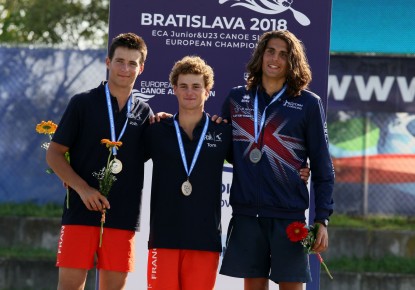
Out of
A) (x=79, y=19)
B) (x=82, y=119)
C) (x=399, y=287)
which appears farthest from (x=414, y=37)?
(x=79, y=19)

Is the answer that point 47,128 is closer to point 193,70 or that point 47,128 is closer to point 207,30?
point 193,70

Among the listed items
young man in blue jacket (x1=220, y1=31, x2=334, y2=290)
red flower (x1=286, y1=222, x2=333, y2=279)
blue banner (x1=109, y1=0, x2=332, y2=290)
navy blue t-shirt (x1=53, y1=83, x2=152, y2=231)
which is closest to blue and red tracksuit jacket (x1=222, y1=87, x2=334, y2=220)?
young man in blue jacket (x1=220, y1=31, x2=334, y2=290)

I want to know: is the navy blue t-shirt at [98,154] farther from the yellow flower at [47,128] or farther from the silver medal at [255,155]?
the silver medal at [255,155]

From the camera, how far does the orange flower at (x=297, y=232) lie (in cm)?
553

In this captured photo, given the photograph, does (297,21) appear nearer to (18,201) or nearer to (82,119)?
(82,119)

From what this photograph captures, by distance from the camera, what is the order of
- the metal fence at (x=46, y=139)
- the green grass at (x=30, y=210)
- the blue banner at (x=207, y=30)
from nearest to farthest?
the blue banner at (x=207, y=30) → the metal fence at (x=46, y=139) → the green grass at (x=30, y=210)

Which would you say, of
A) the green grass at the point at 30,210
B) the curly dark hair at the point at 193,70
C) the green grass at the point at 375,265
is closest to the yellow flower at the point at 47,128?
the curly dark hair at the point at 193,70

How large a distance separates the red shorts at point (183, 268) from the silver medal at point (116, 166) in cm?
49

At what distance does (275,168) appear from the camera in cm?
572

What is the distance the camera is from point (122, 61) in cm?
592

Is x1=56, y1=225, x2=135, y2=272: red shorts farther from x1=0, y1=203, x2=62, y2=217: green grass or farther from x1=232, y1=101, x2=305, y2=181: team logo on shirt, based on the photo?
x1=0, y1=203, x2=62, y2=217: green grass

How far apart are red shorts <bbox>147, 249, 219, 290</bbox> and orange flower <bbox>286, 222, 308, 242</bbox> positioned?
47cm

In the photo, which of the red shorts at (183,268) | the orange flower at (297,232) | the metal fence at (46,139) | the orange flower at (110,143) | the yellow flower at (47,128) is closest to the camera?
the orange flower at (297,232)

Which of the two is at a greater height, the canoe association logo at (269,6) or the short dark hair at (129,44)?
the canoe association logo at (269,6)
